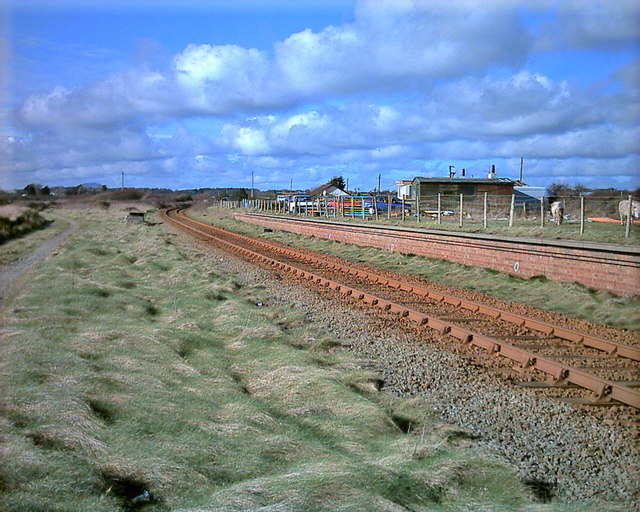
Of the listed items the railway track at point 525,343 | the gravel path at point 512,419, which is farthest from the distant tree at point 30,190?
the railway track at point 525,343

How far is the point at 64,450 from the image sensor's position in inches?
189

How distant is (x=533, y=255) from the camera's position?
15.5 metres

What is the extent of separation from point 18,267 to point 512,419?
18.3 metres

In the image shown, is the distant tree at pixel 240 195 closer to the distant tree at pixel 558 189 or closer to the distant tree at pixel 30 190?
the distant tree at pixel 558 189

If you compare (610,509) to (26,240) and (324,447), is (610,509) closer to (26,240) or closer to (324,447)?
(324,447)

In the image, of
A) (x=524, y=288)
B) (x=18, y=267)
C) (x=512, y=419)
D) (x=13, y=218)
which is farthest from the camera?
(x=18, y=267)

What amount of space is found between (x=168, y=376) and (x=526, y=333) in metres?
6.13

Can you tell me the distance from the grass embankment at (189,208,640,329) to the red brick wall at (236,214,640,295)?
0.25 metres

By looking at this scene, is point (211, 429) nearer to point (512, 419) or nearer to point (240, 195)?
point (512, 419)

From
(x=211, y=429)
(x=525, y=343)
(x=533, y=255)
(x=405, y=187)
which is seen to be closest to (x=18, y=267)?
(x=533, y=255)

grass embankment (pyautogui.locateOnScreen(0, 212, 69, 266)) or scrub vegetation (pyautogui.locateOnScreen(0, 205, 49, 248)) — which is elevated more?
scrub vegetation (pyautogui.locateOnScreen(0, 205, 49, 248))

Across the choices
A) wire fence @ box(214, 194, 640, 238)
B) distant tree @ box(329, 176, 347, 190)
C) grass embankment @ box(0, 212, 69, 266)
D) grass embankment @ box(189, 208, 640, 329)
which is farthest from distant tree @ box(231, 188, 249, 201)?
grass embankment @ box(189, 208, 640, 329)

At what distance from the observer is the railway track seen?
730 centimetres

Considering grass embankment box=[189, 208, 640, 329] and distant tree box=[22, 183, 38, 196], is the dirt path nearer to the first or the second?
distant tree box=[22, 183, 38, 196]
